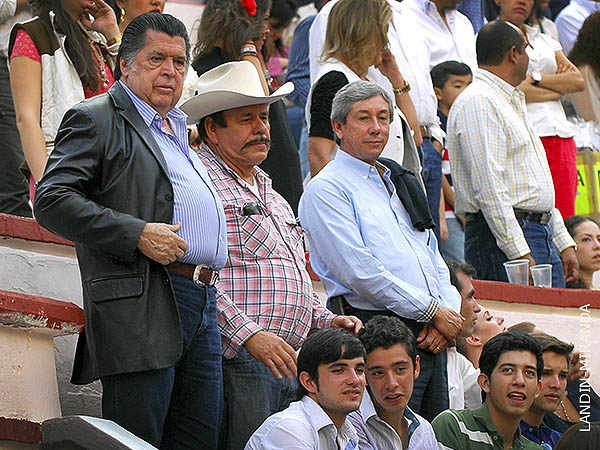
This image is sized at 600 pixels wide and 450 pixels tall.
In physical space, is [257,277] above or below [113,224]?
below

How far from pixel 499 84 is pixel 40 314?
402 cm

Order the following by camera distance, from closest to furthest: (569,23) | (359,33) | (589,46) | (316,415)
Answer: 1. (316,415)
2. (359,33)
3. (589,46)
4. (569,23)

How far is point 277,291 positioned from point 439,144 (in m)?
3.07

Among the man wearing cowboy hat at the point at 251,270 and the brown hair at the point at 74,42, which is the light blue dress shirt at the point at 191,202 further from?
the brown hair at the point at 74,42

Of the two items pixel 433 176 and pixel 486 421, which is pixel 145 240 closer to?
pixel 486 421

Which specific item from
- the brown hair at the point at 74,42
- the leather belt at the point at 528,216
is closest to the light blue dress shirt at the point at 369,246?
the brown hair at the point at 74,42

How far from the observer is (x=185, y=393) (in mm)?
4363

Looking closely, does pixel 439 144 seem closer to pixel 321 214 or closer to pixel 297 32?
pixel 297 32

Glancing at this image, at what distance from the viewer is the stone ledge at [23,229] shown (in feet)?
17.9

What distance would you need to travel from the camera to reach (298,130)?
9.36 meters

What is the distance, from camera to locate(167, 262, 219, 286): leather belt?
4301 mm

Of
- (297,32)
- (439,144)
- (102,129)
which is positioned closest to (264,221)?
(102,129)

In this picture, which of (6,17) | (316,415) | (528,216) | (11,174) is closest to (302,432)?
(316,415)

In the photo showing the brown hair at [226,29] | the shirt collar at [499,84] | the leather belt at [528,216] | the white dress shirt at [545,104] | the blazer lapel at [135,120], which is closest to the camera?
the blazer lapel at [135,120]
